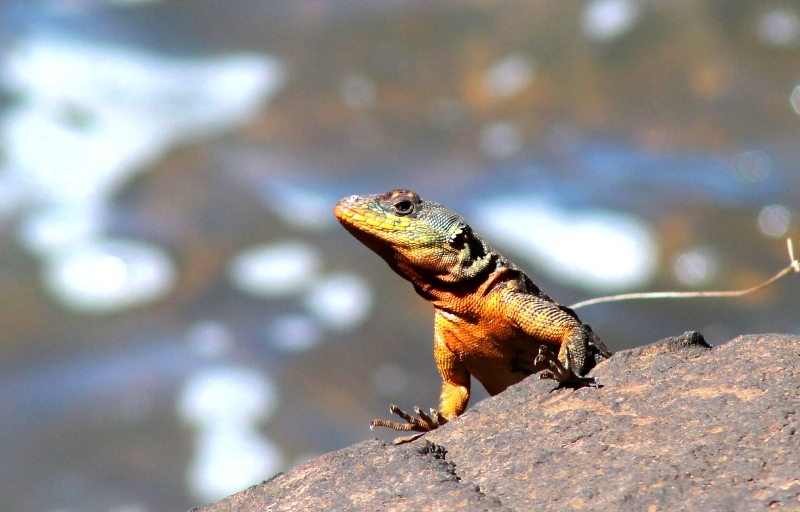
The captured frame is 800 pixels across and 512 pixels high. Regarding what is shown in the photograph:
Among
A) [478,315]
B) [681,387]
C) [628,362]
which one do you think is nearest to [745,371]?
[681,387]

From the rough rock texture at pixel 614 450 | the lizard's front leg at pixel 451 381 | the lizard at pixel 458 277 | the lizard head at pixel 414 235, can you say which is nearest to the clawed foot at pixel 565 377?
the rough rock texture at pixel 614 450

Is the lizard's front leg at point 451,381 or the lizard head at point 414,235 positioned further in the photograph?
the lizard's front leg at point 451,381

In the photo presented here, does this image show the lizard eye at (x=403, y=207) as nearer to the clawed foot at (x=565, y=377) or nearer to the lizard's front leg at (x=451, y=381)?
the lizard's front leg at (x=451, y=381)

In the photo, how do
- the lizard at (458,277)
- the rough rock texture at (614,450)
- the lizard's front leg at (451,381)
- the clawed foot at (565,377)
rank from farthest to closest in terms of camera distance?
1. the lizard's front leg at (451,381)
2. the lizard at (458,277)
3. the clawed foot at (565,377)
4. the rough rock texture at (614,450)

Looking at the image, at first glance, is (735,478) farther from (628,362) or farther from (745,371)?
(628,362)

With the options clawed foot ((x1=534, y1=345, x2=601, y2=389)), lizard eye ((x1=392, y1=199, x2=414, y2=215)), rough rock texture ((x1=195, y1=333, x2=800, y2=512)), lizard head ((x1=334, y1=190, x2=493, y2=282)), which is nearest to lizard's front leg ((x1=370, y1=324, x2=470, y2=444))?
lizard head ((x1=334, y1=190, x2=493, y2=282))

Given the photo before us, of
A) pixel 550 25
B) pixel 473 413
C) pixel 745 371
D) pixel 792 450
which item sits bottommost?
pixel 792 450

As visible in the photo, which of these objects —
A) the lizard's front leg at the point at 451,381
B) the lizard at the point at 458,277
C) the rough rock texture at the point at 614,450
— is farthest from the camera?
the lizard's front leg at the point at 451,381

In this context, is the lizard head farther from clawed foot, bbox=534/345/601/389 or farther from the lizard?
clawed foot, bbox=534/345/601/389

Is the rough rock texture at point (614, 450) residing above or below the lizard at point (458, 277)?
below
